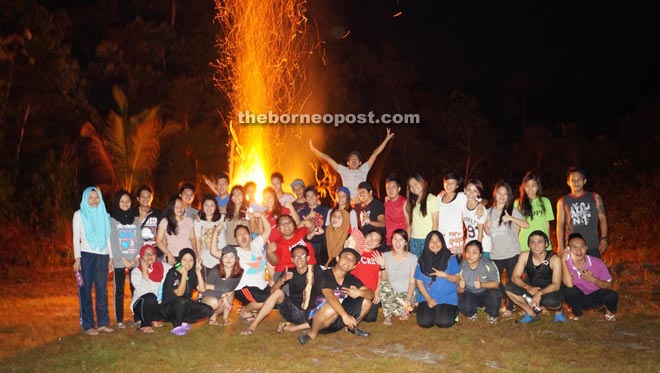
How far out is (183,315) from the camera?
7586mm

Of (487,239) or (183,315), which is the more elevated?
(487,239)

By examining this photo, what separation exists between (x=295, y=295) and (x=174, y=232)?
178cm

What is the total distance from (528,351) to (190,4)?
78.9 ft

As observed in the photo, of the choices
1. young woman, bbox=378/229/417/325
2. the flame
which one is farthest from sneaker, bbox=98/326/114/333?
the flame

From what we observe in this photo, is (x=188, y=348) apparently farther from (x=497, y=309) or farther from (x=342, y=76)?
(x=342, y=76)

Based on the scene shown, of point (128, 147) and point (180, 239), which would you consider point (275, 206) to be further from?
point (128, 147)

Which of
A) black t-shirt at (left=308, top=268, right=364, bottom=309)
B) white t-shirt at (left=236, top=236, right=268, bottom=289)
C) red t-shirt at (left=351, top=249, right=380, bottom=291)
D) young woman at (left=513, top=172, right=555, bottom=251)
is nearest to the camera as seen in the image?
black t-shirt at (left=308, top=268, right=364, bottom=309)

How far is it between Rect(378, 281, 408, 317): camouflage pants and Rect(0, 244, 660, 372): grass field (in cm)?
16

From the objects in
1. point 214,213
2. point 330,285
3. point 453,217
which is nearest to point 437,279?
point 453,217

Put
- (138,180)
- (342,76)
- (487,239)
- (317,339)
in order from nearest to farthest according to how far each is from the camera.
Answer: (317,339), (487,239), (138,180), (342,76)

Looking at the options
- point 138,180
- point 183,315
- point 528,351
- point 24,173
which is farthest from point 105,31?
point 528,351

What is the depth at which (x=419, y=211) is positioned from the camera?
8445mm

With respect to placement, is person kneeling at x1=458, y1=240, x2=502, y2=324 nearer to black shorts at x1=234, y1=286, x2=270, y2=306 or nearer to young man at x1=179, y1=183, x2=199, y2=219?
black shorts at x1=234, y1=286, x2=270, y2=306

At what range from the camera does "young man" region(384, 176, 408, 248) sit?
8.75 meters
